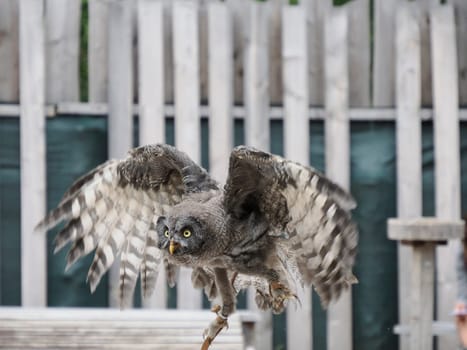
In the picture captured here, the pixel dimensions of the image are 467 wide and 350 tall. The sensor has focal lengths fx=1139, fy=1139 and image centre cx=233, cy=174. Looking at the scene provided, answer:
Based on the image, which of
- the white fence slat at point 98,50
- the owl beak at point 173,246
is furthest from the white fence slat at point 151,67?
the owl beak at point 173,246

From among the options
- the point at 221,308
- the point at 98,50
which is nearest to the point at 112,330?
the point at 221,308

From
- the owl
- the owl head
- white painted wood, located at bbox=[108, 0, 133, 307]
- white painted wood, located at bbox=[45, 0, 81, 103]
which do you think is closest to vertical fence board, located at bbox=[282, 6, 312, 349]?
white painted wood, located at bbox=[108, 0, 133, 307]

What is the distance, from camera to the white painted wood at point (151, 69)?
6605 millimetres

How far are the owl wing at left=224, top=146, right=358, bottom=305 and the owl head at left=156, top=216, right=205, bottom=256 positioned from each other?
10.3 inches

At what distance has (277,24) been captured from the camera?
6766 mm

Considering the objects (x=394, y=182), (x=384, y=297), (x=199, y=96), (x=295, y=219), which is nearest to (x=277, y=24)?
(x=199, y=96)

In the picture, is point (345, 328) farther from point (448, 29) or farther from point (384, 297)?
point (448, 29)

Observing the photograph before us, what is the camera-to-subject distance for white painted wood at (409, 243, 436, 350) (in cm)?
600

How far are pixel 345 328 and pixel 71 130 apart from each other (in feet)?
6.55

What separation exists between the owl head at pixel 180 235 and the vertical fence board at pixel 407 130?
2.42 metres

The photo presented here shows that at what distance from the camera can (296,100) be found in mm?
6598

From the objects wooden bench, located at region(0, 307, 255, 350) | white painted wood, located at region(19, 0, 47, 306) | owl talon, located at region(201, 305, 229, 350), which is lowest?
wooden bench, located at region(0, 307, 255, 350)

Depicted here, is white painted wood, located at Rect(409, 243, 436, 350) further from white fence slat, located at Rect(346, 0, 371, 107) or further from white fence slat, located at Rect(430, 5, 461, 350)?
white fence slat, located at Rect(346, 0, 371, 107)

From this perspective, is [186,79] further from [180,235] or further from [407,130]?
[180,235]
